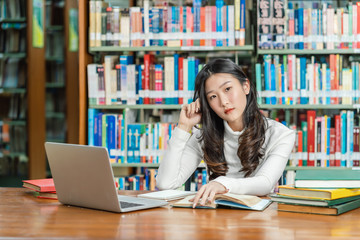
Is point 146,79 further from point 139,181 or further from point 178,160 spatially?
point 178,160

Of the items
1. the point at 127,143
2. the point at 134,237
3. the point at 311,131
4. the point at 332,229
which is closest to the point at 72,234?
the point at 134,237

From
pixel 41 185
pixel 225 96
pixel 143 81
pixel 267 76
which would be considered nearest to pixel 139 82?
pixel 143 81

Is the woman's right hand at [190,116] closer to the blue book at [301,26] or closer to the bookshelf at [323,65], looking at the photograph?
the bookshelf at [323,65]

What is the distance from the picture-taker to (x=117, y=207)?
49.4 inches

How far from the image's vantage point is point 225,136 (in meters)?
2.00

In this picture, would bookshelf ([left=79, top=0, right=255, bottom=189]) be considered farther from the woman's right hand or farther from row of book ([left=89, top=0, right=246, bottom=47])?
the woman's right hand

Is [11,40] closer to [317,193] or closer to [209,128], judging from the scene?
[209,128]

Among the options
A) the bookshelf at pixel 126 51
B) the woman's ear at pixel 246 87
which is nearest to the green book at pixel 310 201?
the woman's ear at pixel 246 87

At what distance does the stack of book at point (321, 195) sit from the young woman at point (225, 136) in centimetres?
37

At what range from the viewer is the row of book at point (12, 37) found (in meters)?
4.36

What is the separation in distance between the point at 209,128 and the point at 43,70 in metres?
2.91

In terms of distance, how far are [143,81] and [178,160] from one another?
1.19 m

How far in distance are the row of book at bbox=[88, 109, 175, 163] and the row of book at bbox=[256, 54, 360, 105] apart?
0.68m

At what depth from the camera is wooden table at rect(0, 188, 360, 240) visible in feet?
3.43
